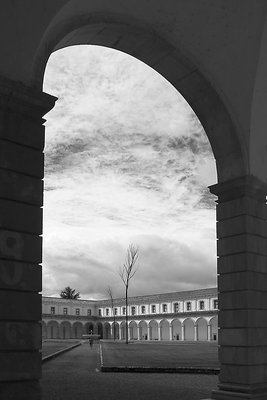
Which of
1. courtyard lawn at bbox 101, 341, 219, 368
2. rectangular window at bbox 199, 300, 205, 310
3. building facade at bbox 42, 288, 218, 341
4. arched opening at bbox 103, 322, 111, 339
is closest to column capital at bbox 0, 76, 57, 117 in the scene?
courtyard lawn at bbox 101, 341, 219, 368

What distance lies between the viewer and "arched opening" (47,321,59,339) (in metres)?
97.9

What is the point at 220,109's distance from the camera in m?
10.5

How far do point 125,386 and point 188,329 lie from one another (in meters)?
75.3

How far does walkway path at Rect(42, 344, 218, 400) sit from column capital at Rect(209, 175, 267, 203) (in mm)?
4334

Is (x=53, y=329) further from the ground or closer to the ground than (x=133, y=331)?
further from the ground

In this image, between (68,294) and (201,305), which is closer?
(201,305)

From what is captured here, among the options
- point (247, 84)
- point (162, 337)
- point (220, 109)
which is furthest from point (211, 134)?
point (162, 337)

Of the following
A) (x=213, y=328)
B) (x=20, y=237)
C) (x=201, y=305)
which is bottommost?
Answer: (x=213, y=328)

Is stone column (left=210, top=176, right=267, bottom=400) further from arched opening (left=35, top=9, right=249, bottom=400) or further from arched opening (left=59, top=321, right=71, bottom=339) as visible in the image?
arched opening (left=59, top=321, right=71, bottom=339)

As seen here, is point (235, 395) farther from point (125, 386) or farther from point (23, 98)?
point (23, 98)

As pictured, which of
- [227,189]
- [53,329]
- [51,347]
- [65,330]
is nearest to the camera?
[227,189]

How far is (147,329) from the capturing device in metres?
96.5

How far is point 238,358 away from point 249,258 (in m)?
1.88

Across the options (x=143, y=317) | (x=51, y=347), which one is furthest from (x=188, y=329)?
(x=51, y=347)
